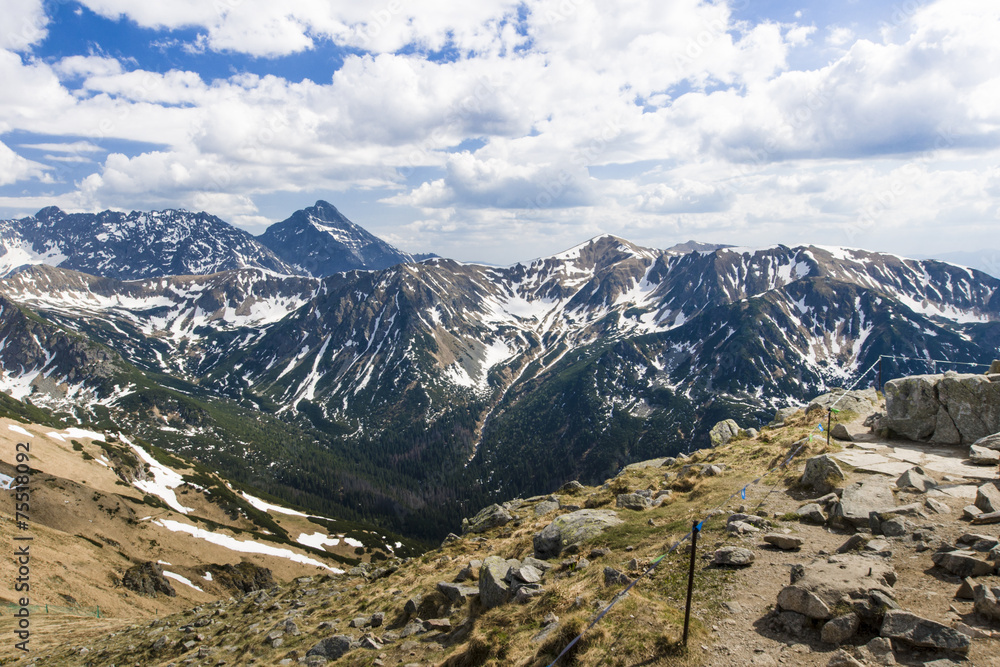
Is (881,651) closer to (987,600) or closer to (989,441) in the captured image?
(987,600)

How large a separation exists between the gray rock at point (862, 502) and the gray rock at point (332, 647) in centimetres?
2397

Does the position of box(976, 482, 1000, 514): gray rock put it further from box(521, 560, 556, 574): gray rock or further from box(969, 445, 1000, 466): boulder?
box(521, 560, 556, 574): gray rock

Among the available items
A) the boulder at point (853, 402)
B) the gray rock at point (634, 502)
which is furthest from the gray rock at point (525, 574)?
the boulder at point (853, 402)

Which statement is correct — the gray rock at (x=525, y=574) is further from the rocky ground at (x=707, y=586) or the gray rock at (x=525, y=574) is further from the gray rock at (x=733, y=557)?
the gray rock at (x=733, y=557)

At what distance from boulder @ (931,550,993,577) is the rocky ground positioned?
50mm

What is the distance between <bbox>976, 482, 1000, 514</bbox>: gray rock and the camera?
61.3ft

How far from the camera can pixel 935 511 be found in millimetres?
19797

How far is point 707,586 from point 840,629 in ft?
16.2

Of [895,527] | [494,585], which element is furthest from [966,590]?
[494,585]

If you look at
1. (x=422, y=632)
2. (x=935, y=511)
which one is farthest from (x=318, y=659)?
(x=935, y=511)

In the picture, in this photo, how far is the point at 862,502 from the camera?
2155 cm

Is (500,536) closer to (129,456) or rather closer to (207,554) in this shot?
(207,554)

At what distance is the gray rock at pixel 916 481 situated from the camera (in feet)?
73.2

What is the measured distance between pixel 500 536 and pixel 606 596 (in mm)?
18176
